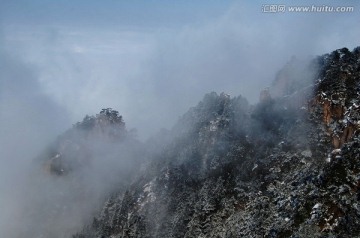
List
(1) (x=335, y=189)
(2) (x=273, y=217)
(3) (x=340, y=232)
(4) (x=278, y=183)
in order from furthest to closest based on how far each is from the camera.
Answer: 1. (4) (x=278, y=183)
2. (2) (x=273, y=217)
3. (1) (x=335, y=189)
4. (3) (x=340, y=232)

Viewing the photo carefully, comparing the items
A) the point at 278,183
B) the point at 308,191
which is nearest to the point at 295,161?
the point at 278,183

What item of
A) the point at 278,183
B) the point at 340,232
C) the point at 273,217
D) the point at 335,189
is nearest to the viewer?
the point at 340,232

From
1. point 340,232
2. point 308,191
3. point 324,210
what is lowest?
point 340,232

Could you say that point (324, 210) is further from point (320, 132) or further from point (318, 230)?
point (320, 132)

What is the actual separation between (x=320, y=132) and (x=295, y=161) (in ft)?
66.6

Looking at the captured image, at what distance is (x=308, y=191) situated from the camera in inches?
6447

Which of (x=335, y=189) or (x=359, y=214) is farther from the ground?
(x=335, y=189)

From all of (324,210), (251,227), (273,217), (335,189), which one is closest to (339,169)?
(335,189)

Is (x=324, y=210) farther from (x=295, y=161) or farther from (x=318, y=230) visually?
(x=295, y=161)

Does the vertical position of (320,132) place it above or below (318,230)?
above

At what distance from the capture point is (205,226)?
19975 centimetres

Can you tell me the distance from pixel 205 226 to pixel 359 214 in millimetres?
78542

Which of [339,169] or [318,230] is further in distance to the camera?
[339,169]

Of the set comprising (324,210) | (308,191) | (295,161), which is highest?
(295,161)
